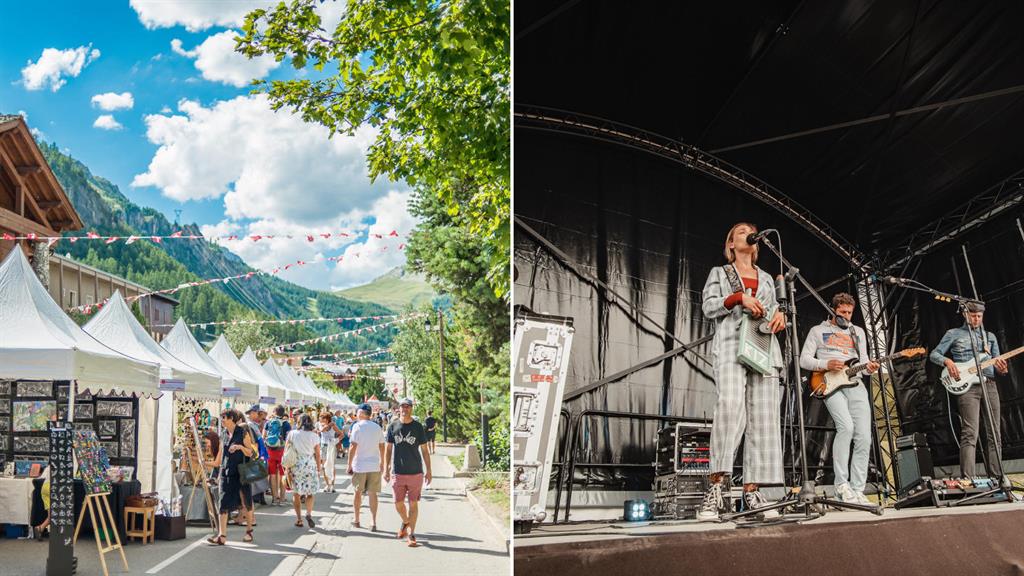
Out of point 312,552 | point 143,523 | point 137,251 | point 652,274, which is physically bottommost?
point 312,552

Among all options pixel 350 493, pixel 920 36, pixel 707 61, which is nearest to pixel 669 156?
pixel 707 61

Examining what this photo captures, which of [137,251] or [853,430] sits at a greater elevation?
[137,251]

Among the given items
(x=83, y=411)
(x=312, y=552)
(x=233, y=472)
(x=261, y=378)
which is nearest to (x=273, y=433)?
(x=83, y=411)

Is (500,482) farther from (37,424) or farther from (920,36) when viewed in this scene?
(920,36)

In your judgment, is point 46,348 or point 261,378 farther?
point 261,378

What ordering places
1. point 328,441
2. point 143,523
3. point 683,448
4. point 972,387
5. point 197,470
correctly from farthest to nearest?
point 328,441 < point 197,470 < point 143,523 < point 972,387 < point 683,448

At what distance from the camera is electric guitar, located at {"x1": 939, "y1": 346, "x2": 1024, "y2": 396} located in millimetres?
5043

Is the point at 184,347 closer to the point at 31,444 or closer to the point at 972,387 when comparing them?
the point at 31,444

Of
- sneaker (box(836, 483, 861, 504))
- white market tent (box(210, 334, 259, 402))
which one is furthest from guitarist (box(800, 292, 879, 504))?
white market tent (box(210, 334, 259, 402))

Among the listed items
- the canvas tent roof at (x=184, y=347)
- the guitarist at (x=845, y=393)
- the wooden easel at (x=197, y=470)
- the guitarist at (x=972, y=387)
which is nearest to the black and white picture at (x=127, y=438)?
the wooden easel at (x=197, y=470)

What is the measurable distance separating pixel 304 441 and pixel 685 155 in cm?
611

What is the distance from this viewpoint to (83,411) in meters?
8.49

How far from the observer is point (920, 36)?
4680mm

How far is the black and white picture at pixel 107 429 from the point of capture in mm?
8281
